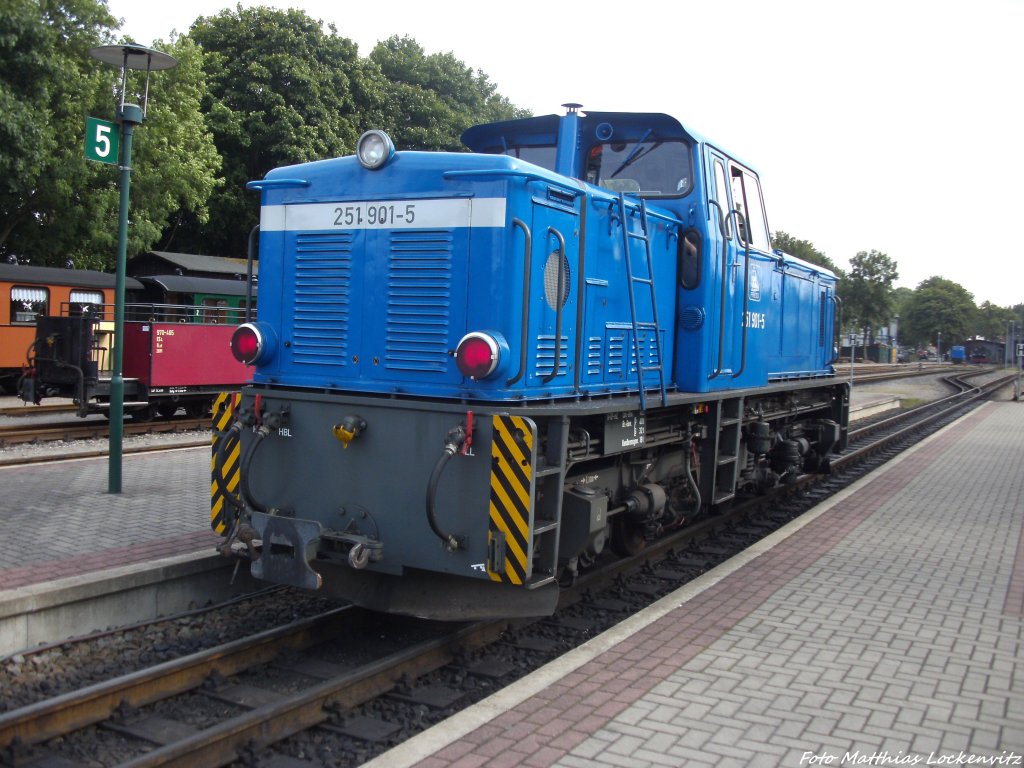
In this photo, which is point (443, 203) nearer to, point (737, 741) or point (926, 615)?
point (737, 741)

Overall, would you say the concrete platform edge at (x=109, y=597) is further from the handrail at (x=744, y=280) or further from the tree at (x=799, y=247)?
the tree at (x=799, y=247)

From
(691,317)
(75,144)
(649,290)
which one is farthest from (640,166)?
(75,144)

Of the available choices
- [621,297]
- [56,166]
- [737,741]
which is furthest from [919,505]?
[56,166]

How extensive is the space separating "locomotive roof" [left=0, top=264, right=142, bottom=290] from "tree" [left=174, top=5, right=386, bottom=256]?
9162mm

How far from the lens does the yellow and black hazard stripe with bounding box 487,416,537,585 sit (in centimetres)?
501

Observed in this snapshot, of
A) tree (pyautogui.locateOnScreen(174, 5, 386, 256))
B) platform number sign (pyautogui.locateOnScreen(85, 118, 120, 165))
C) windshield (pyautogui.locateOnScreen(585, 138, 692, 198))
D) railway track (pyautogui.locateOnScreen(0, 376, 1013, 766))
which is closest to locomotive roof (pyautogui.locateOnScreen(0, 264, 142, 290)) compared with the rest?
tree (pyautogui.locateOnScreen(174, 5, 386, 256))

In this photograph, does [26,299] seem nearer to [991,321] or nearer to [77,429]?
[77,429]

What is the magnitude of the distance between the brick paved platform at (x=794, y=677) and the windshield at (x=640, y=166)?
10.5 ft

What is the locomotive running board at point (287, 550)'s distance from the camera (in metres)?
5.15

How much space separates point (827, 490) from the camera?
12.2 metres

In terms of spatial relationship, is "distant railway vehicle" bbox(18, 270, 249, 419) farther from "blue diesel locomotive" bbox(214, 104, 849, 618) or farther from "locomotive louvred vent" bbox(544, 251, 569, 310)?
"locomotive louvred vent" bbox(544, 251, 569, 310)

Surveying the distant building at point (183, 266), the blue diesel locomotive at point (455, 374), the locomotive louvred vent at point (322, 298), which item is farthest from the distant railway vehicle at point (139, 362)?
the blue diesel locomotive at point (455, 374)

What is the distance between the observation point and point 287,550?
Result: 5.29 m

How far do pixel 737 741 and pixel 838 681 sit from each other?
1.08 metres
